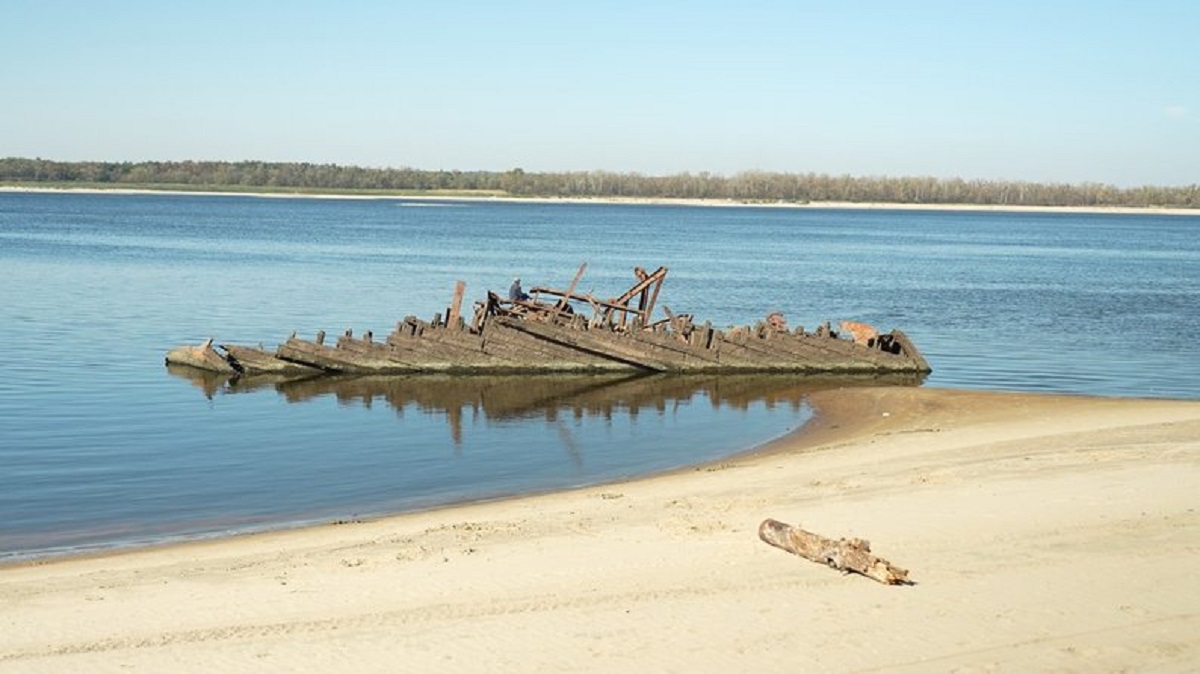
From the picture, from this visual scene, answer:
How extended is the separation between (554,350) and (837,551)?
18739 millimetres

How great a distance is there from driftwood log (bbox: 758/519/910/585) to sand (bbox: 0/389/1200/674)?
10 centimetres

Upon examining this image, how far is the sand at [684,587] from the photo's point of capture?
31.9ft

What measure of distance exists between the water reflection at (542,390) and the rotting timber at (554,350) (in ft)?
0.74

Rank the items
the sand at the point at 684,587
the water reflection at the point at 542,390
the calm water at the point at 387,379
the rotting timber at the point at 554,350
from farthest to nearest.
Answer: the rotting timber at the point at 554,350 < the water reflection at the point at 542,390 < the calm water at the point at 387,379 < the sand at the point at 684,587

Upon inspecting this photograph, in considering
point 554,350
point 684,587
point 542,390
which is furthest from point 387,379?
point 684,587

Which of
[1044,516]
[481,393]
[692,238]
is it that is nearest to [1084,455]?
[1044,516]

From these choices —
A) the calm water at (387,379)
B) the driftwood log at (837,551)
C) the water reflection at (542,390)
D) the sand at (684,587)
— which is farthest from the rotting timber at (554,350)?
the driftwood log at (837,551)

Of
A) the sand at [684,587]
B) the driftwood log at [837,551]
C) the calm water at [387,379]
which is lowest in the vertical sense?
the calm water at [387,379]

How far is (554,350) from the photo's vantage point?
30172mm

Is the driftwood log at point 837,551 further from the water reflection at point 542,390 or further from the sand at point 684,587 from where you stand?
the water reflection at point 542,390

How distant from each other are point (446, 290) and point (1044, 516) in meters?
40.8

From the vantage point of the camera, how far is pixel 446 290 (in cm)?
5328

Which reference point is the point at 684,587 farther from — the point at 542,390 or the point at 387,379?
the point at 387,379

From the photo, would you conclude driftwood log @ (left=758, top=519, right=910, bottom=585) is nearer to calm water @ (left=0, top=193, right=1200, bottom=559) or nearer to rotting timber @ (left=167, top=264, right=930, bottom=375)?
calm water @ (left=0, top=193, right=1200, bottom=559)
